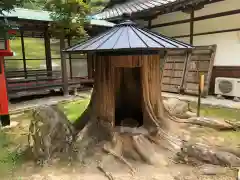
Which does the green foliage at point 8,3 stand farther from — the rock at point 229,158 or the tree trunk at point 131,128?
the rock at point 229,158

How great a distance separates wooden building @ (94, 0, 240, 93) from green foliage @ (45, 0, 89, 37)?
317 centimetres

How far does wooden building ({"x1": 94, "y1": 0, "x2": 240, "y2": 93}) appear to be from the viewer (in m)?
9.10

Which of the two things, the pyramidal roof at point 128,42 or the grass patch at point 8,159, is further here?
the grass patch at point 8,159

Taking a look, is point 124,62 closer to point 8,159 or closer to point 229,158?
point 229,158

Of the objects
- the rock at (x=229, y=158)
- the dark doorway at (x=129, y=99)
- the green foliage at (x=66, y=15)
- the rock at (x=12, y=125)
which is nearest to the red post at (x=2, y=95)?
the rock at (x=12, y=125)

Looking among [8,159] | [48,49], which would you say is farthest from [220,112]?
[48,49]

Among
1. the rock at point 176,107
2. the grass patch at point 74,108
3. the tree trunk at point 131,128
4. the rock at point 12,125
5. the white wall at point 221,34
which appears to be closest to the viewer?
the tree trunk at point 131,128

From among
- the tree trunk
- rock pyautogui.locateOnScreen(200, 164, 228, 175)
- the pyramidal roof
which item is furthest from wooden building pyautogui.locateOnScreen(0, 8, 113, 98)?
rock pyautogui.locateOnScreen(200, 164, 228, 175)

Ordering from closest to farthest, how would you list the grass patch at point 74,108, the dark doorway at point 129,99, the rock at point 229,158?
the rock at point 229,158
the dark doorway at point 129,99
the grass patch at point 74,108

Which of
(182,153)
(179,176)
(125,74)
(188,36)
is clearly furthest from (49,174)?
(188,36)

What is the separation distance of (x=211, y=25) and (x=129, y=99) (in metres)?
6.34

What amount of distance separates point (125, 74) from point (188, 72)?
590 cm

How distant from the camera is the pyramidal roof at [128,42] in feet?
11.9

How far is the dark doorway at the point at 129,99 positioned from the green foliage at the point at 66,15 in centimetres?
498
